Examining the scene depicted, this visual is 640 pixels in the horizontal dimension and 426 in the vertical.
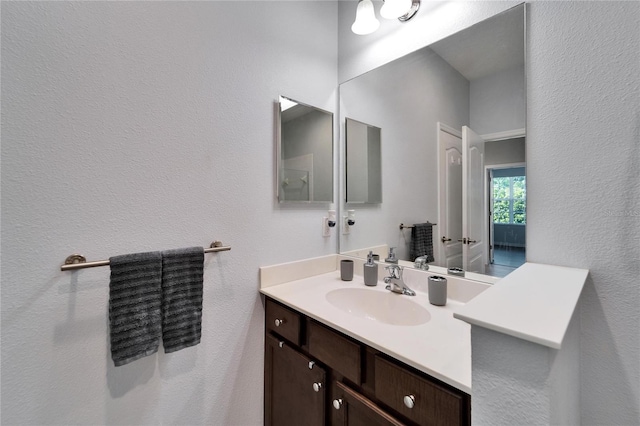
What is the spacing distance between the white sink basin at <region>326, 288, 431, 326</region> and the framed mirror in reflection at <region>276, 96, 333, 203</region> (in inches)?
21.2

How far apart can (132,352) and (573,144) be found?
1591mm

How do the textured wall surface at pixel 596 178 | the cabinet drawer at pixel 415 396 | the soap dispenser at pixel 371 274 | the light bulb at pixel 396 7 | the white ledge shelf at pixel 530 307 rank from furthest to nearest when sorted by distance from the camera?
1. the soap dispenser at pixel 371 274
2. the light bulb at pixel 396 7
3. the textured wall surface at pixel 596 178
4. the cabinet drawer at pixel 415 396
5. the white ledge shelf at pixel 530 307

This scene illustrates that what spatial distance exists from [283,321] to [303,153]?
86cm

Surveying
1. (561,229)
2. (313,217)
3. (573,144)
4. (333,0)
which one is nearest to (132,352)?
(313,217)

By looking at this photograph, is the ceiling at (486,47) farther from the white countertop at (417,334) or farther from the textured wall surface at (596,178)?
the white countertop at (417,334)

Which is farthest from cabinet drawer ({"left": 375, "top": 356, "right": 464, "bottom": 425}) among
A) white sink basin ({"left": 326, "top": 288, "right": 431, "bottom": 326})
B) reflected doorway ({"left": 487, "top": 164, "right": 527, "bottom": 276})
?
reflected doorway ({"left": 487, "top": 164, "right": 527, "bottom": 276})

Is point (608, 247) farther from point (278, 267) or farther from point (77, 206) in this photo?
point (77, 206)

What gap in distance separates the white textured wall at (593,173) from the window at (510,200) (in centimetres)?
3

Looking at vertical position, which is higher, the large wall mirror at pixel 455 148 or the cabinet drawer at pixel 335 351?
the large wall mirror at pixel 455 148

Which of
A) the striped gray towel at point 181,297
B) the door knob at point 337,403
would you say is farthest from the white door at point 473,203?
the striped gray towel at point 181,297

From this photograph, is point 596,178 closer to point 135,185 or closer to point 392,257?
point 392,257

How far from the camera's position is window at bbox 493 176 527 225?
943mm

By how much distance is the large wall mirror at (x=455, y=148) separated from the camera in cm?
98

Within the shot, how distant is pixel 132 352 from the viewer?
870 millimetres
